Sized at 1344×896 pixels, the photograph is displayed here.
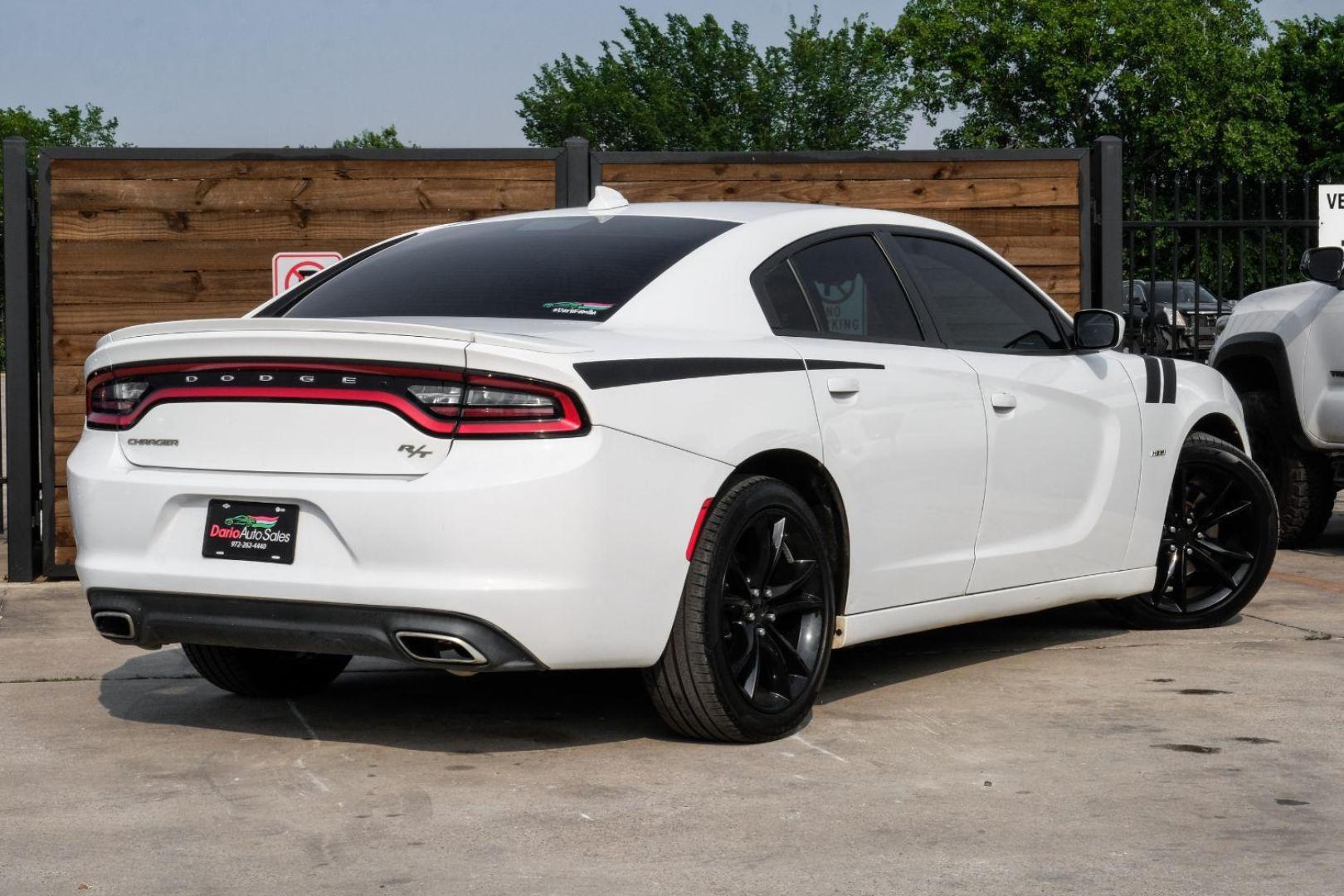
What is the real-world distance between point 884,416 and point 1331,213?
7.01 m

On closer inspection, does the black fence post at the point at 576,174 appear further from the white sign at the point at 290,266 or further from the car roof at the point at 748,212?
the car roof at the point at 748,212

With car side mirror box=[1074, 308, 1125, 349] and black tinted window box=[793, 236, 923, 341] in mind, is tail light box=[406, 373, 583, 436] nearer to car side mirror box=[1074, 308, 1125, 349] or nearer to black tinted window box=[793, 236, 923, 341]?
black tinted window box=[793, 236, 923, 341]

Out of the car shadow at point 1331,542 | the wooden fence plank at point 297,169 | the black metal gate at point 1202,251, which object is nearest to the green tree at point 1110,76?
the black metal gate at point 1202,251

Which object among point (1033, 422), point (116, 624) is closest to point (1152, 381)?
point (1033, 422)

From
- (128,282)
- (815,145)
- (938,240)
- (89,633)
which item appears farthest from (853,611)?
(815,145)

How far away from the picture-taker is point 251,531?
4.55 meters

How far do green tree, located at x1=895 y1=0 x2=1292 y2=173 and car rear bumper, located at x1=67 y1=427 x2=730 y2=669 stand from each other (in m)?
49.6

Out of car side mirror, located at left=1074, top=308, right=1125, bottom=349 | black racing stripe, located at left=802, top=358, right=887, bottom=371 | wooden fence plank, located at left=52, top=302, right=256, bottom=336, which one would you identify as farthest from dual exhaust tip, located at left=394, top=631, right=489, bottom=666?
wooden fence plank, located at left=52, top=302, right=256, bottom=336

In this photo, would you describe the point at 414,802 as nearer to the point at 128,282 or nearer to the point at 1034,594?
the point at 1034,594

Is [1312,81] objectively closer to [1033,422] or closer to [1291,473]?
[1291,473]

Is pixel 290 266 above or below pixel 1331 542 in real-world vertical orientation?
above

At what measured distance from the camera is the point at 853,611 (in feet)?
17.4

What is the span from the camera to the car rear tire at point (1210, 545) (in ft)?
22.9

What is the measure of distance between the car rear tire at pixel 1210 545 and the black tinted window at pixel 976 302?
0.99m
